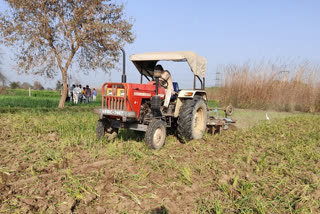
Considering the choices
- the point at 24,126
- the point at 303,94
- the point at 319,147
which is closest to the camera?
the point at 319,147

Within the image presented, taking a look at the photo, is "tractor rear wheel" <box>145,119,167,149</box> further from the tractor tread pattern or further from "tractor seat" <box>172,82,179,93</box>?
"tractor seat" <box>172,82,179,93</box>

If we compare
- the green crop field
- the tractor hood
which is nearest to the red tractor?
the tractor hood

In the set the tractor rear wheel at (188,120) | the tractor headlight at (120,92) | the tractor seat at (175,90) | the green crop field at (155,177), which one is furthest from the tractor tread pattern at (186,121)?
the tractor headlight at (120,92)

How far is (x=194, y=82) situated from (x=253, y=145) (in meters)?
1.84

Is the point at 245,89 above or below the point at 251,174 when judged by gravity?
above

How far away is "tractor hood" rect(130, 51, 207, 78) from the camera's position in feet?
18.3

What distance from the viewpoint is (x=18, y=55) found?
12.2 metres

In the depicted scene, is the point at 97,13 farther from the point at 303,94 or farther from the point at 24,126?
the point at 303,94

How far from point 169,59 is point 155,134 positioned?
161 cm

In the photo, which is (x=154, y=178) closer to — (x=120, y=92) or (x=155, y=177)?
(x=155, y=177)

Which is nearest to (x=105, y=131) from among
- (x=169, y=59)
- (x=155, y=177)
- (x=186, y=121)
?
(x=186, y=121)

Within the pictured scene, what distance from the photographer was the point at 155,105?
16.7ft

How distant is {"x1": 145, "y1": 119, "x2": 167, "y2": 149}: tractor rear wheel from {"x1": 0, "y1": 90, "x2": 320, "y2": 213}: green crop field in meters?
0.17

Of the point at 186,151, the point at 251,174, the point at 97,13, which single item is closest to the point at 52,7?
the point at 97,13
